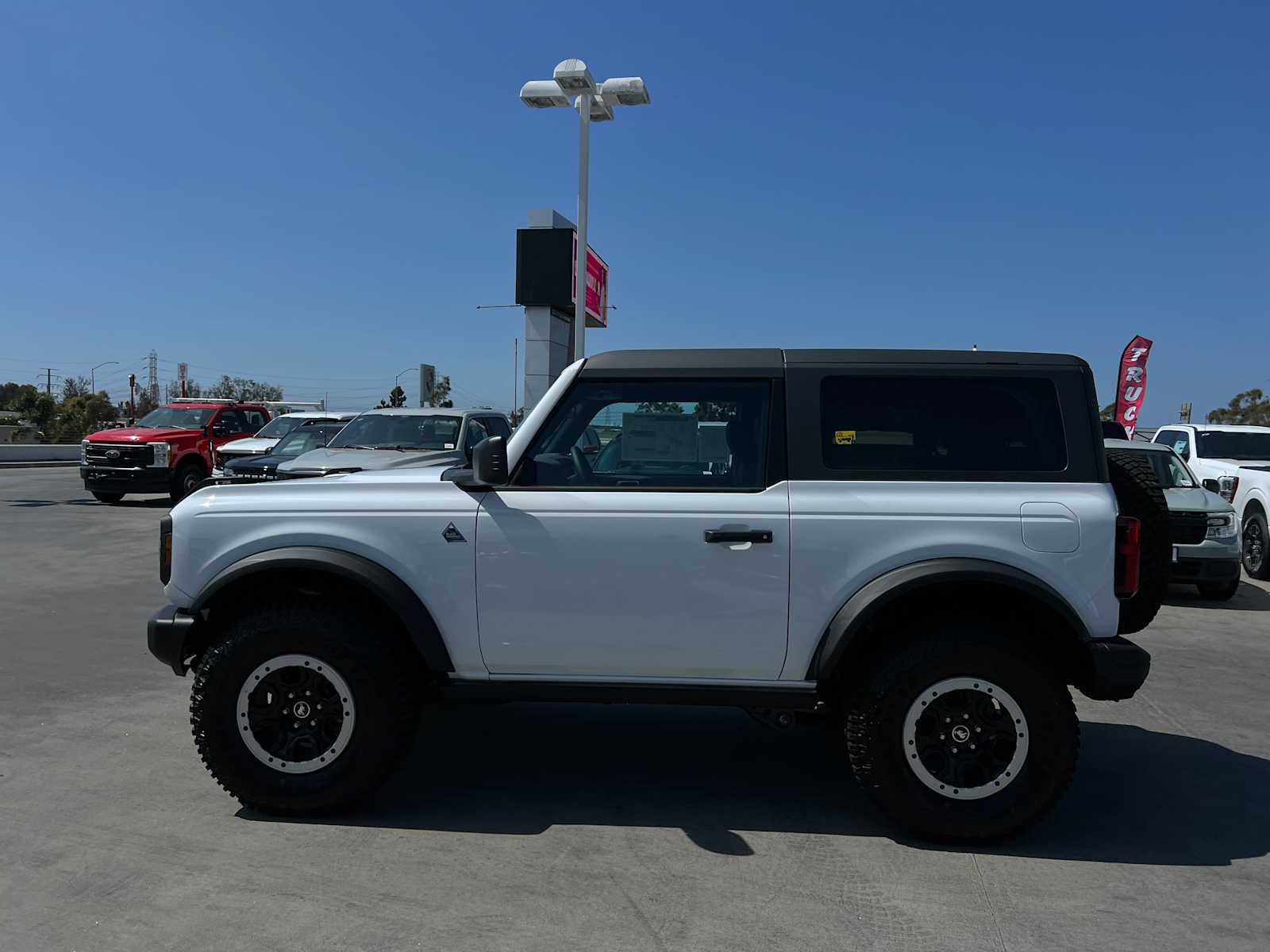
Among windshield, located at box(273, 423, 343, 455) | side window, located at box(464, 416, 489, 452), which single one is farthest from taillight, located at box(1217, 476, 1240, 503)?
windshield, located at box(273, 423, 343, 455)

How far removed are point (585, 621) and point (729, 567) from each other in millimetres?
616

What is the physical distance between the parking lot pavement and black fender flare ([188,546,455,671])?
749 mm

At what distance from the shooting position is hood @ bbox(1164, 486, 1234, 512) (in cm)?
975

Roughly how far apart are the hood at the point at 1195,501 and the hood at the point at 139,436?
16071 millimetres

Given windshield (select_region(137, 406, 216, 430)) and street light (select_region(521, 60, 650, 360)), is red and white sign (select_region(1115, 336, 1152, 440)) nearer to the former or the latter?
street light (select_region(521, 60, 650, 360))

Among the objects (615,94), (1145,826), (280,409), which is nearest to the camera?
(1145,826)

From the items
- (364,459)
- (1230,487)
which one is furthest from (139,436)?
(1230,487)

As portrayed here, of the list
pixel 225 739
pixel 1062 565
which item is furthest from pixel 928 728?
pixel 225 739

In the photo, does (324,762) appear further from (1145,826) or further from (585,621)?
(1145,826)

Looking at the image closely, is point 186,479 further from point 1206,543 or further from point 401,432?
point 1206,543

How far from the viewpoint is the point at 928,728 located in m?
3.89

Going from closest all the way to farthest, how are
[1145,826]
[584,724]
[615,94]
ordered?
1. [1145,826]
2. [584,724]
3. [615,94]

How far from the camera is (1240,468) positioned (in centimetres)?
1196

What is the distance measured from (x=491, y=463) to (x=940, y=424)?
184 centimetres
